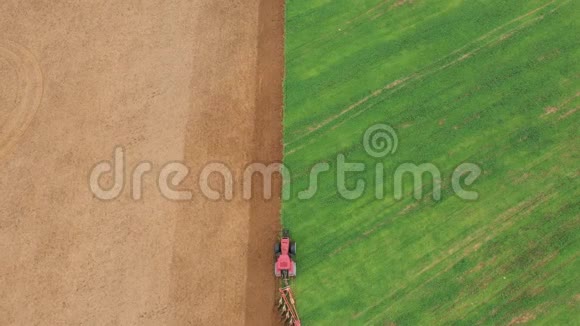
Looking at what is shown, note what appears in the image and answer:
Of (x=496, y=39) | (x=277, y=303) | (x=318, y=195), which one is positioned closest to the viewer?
(x=277, y=303)

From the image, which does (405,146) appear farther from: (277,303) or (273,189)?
(277,303)

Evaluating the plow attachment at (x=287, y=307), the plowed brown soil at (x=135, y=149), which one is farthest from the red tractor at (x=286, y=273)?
the plowed brown soil at (x=135, y=149)

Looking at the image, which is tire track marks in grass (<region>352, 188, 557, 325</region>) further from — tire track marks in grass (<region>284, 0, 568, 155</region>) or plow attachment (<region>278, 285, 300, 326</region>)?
tire track marks in grass (<region>284, 0, 568, 155</region>)

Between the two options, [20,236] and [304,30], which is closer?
[20,236]

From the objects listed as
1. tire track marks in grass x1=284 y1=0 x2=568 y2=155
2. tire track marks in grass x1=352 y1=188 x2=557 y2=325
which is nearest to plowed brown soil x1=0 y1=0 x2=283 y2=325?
tire track marks in grass x1=284 y1=0 x2=568 y2=155

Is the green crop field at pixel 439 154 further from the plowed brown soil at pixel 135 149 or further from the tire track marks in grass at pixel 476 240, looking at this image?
the plowed brown soil at pixel 135 149

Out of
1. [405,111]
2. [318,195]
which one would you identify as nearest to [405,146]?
[405,111]
